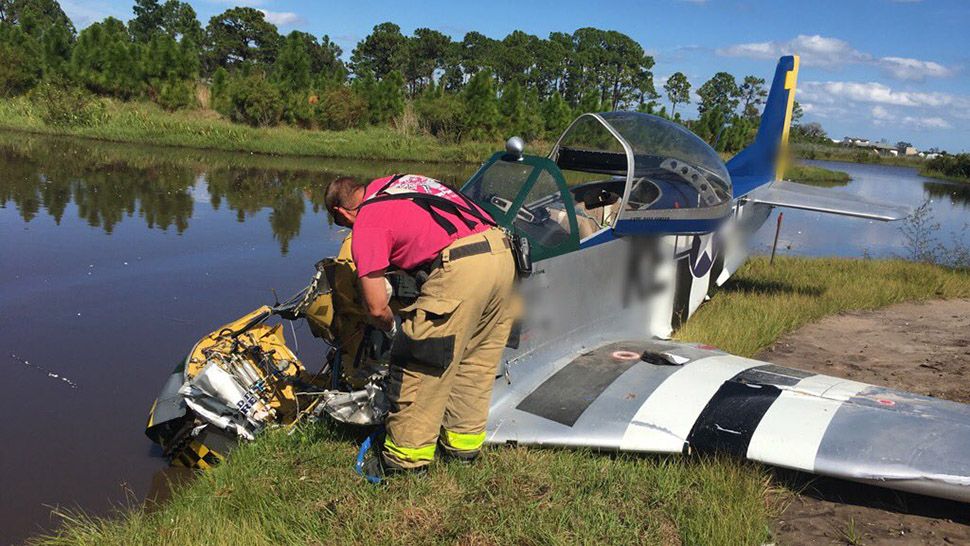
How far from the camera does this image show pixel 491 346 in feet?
12.4

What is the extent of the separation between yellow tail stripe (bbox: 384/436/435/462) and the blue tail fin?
620 cm

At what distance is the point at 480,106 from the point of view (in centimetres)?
3369

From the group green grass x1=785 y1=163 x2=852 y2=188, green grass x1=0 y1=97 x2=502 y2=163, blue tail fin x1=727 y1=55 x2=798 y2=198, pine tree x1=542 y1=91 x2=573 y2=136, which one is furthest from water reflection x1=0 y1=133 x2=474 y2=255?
green grass x1=785 y1=163 x2=852 y2=188

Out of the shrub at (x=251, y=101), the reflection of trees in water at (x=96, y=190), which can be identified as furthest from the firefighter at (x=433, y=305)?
the shrub at (x=251, y=101)

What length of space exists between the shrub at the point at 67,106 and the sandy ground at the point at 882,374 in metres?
26.5

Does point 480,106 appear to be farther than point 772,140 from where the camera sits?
Yes

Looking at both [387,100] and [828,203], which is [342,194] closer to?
[828,203]

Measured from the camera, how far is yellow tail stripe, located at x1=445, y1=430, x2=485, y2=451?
374cm

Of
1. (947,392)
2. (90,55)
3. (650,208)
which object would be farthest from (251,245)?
(90,55)

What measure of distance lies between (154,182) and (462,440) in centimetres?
1371

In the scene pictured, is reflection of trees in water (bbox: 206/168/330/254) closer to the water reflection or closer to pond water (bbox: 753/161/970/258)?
the water reflection

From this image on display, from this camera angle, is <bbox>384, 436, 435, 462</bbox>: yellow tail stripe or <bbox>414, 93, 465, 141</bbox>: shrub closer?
<bbox>384, 436, 435, 462</bbox>: yellow tail stripe

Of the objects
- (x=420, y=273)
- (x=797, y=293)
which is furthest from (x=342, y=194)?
(x=797, y=293)

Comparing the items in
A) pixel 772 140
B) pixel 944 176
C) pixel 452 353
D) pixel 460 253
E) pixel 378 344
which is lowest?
pixel 378 344
